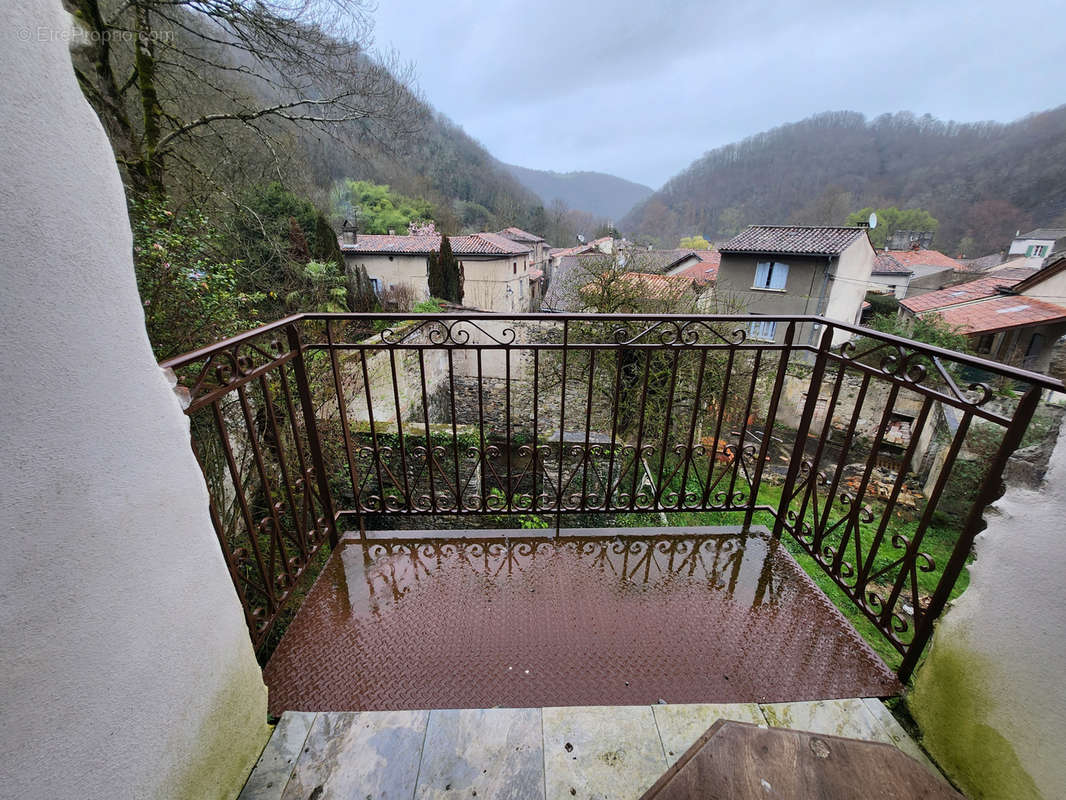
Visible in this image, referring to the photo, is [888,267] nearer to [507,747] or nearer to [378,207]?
[378,207]

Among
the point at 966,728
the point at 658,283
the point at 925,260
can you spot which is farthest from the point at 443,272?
the point at 925,260

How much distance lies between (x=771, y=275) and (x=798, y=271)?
92 cm

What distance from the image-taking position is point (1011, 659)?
3.97 ft

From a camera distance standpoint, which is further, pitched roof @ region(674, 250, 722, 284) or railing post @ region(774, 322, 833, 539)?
pitched roof @ region(674, 250, 722, 284)

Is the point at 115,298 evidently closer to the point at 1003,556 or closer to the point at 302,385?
the point at 302,385

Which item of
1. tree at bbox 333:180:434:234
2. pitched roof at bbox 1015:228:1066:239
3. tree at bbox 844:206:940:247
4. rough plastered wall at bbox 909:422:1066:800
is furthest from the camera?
tree at bbox 844:206:940:247

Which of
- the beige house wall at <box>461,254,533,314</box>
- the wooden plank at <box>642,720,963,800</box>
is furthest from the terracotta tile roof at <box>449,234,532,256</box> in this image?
the wooden plank at <box>642,720,963,800</box>

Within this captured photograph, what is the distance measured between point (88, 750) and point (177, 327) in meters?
3.93

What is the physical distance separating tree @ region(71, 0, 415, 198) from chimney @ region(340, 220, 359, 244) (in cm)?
1630

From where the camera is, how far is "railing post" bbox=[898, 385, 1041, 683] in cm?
126

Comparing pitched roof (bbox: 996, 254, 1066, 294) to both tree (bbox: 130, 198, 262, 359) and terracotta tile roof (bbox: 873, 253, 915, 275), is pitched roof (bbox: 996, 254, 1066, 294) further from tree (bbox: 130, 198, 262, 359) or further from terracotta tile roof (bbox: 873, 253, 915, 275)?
tree (bbox: 130, 198, 262, 359)

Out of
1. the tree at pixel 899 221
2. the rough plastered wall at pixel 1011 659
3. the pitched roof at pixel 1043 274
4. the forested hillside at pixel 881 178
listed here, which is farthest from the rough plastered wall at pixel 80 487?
the tree at pixel 899 221

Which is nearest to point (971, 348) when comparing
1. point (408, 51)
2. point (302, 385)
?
point (408, 51)

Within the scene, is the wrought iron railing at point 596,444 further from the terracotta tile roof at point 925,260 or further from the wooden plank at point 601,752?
the terracotta tile roof at point 925,260
